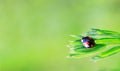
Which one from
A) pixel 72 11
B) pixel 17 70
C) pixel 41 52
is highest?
pixel 72 11

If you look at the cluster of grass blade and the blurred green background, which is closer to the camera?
the cluster of grass blade

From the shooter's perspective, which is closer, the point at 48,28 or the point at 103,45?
the point at 103,45

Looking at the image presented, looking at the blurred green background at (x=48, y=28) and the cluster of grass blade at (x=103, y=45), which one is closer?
the cluster of grass blade at (x=103, y=45)

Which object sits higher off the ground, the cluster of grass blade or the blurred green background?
the blurred green background

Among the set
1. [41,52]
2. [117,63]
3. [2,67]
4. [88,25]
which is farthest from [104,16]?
[2,67]

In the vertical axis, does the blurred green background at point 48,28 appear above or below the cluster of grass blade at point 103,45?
above

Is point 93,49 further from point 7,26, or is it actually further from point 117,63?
point 7,26

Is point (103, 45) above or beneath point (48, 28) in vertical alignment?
beneath

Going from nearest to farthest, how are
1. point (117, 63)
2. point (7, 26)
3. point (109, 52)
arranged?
point (109, 52), point (117, 63), point (7, 26)
